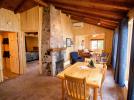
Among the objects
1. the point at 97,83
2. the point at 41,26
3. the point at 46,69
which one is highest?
the point at 41,26

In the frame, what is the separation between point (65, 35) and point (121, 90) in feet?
15.4

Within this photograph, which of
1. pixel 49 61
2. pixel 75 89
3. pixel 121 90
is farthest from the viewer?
pixel 49 61

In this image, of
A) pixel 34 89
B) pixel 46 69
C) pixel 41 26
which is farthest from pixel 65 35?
pixel 34 89

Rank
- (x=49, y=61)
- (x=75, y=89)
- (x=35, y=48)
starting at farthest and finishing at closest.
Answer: (x=35, y=48), (x=49, y=61), (x=75, y=89)

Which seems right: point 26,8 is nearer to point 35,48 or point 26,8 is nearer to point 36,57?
point 36,57

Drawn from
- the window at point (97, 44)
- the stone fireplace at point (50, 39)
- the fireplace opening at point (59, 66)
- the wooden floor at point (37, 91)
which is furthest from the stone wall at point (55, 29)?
the window at point (97, 44)

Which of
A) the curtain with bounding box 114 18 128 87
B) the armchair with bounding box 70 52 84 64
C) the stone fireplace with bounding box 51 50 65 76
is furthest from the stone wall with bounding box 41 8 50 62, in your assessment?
the curtain with bounding box 114 18 128 87

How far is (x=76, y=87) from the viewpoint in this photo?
222cm

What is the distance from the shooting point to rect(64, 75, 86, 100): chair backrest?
2145 mm

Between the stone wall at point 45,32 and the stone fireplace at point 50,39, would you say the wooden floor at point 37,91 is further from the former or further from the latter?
the stone wall at point 45,32

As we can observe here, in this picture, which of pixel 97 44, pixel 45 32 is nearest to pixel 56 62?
pixel 45 32

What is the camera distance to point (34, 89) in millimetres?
3857

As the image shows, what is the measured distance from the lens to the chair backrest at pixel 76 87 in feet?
7.04

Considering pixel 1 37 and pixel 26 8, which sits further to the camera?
pixel 1 37
